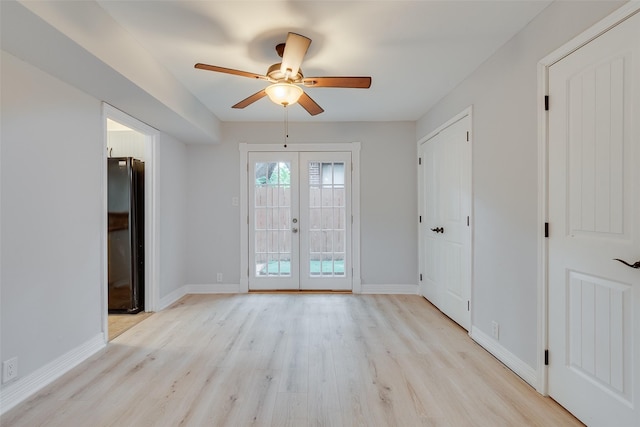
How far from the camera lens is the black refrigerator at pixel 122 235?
11.2ft

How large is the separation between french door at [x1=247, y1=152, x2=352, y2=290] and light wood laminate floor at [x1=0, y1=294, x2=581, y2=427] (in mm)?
1137

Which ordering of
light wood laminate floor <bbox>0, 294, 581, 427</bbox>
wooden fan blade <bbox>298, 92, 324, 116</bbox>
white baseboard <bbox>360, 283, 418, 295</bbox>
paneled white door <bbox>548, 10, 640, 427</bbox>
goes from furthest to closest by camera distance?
white baseboard <bbox>360, 283, 418, 295</bbox>
wooden fan blade <bbox>298, 92, 324, 116</bbox>
light wood laminate floor <bbox>0, 294, 581, 427</bbox>
paneled white door <bbox>548, 10, 640, 427</bbox>

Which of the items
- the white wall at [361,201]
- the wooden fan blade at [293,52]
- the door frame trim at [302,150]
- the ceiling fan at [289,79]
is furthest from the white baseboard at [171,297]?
the wooden fan blade at [293,52]

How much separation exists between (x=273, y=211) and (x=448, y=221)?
2331mm

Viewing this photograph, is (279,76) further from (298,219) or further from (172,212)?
(172,212)

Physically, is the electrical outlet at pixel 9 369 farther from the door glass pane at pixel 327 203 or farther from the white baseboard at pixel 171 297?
the door glass pane at pixel 327 203

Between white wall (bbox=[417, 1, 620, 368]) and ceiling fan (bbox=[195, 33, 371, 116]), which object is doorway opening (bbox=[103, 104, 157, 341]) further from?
white wall (bbox=[417, 1, 620, 368])

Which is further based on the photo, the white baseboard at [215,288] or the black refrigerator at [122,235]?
the white baseboard at [215,288]

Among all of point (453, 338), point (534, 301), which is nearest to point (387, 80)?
point (534, 301)

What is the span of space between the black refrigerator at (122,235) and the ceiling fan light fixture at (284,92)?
2.14 metres

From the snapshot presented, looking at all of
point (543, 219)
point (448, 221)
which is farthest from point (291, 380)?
point (448, 221)

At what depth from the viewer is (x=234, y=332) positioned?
2965 mm

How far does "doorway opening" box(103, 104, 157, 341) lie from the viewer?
11.2 feet

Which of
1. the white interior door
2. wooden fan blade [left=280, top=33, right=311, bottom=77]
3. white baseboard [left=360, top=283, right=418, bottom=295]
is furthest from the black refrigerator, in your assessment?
the white interior door
